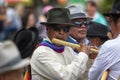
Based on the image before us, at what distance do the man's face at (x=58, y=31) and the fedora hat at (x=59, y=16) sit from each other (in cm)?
6

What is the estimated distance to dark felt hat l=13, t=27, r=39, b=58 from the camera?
8.72 metres

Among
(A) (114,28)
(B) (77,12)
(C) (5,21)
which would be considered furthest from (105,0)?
(A) (114,28)

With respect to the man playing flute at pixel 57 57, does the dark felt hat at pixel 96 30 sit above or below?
below

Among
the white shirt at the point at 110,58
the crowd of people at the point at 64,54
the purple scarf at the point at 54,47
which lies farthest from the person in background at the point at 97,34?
the white shirt at the point at 110,58

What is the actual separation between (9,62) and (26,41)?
10.0 ft

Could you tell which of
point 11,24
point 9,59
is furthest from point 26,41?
point 11,24

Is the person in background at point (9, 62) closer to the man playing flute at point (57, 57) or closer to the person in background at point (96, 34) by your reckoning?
the man playing flute at point (57, 57)

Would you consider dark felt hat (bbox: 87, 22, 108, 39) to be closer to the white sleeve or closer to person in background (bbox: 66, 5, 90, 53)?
person in background (bbox: 66, 5, 90, 53)

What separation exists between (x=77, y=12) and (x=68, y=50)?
1.27 metres

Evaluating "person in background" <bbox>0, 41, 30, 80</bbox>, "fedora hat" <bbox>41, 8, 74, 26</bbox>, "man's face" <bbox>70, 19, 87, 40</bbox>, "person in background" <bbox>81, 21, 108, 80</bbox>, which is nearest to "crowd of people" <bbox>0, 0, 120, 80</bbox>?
"fedora hat" <bbox>41, 8, 74, 26</bbox>

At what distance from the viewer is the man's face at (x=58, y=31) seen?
8.53m

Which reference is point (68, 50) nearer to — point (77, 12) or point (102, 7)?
point (77, 12)

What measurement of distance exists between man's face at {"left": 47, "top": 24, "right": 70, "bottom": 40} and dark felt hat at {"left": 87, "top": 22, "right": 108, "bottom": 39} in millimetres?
1713

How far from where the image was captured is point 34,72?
27.9ft
